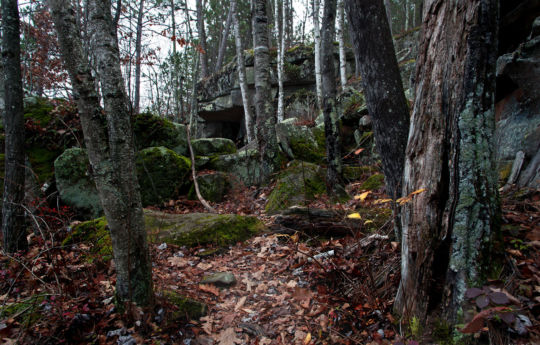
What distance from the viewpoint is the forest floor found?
6.96ft

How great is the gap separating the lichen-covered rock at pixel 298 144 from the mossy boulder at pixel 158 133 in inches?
118

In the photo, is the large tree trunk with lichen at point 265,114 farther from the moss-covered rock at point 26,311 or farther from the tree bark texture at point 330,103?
the moss-covered rock at point 26,311

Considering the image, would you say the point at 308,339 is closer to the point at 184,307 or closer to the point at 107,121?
the point at 184,307

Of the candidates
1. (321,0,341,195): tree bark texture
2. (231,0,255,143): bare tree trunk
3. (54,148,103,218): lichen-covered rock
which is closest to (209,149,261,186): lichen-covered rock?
(321,0,341,195): tree bark texture

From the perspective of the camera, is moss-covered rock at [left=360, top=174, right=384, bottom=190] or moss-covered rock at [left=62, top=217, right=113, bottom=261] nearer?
moss-covered rock at [left=62, top=217, right=113, bottom=261]

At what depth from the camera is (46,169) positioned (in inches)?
263

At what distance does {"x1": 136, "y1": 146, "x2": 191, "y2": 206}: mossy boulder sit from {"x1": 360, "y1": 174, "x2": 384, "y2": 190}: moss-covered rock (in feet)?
14.8

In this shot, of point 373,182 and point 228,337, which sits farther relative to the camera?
point 373,182

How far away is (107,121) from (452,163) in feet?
9.06

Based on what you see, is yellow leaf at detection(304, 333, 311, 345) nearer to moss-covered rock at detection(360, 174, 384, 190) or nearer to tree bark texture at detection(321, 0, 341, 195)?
tree bark texture at detection(321, 0, 341, 195)

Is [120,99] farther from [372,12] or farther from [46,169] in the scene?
[46,169]

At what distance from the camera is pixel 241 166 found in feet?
27.8

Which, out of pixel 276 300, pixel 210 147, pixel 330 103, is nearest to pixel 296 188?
pixel 330 103

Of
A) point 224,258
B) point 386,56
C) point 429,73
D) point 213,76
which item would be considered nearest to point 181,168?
point 224,258
